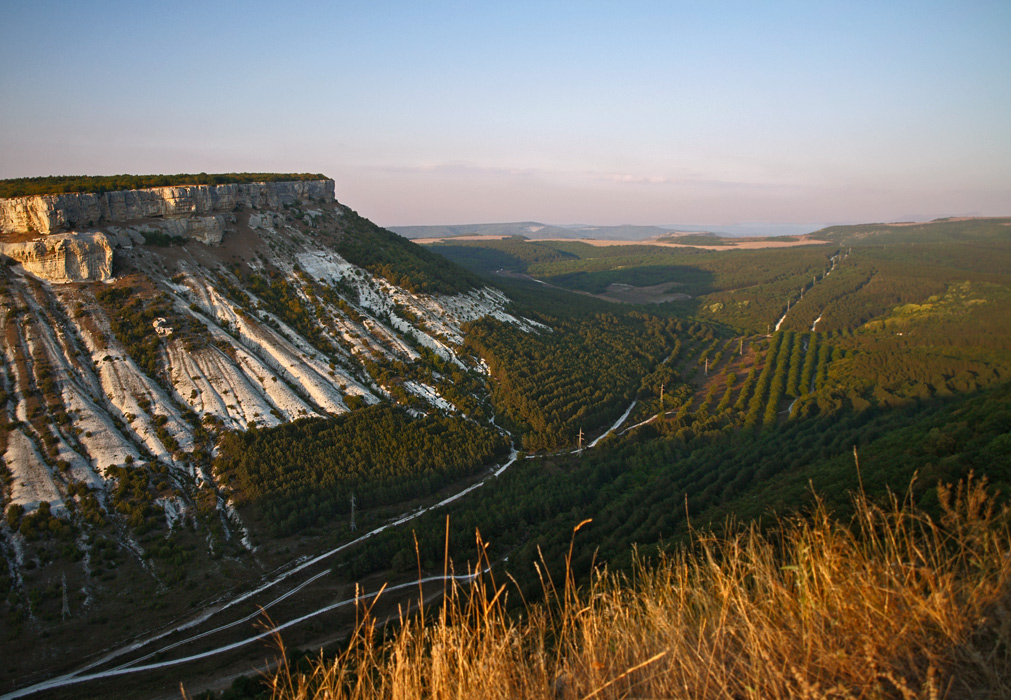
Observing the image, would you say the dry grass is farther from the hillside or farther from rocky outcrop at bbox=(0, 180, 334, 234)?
rocky outcrop at bbox=(0, 180, 334, 234)

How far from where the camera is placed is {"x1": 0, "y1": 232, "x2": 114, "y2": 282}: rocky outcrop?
105 ft

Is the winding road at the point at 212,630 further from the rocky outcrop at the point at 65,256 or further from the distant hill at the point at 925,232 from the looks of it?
the distant hill at the point at 925,232

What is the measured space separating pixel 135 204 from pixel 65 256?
20.4 ft

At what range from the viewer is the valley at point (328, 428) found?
57.9 ft

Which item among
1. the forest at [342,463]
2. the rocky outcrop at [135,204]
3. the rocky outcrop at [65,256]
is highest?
the rocky outcrop at [135,204]

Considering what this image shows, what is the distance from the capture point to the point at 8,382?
26.3 metres

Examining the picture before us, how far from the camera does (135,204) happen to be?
3678cm

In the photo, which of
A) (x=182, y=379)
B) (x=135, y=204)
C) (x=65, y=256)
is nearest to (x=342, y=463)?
(x=182, y=379)

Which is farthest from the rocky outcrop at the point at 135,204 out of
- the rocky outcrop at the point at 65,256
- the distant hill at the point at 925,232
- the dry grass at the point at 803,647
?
the distant hill at the point at 925,232

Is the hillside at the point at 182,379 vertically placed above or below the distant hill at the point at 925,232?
below

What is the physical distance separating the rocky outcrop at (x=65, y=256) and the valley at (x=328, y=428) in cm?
14

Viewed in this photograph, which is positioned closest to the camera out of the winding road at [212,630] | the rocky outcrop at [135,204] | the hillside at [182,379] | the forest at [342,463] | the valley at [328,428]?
the winding road at [212,630]

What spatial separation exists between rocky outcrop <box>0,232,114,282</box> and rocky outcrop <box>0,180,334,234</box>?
1158 mm

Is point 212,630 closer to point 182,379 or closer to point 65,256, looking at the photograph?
point 182,379
